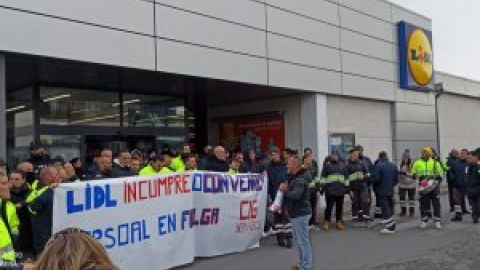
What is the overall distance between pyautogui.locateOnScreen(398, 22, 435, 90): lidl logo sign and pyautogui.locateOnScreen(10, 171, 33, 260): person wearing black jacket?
17.8 metres

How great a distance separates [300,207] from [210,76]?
21.6ft

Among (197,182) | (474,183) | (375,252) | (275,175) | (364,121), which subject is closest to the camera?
(197,182)

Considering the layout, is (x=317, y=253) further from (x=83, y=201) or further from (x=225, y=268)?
(x=83, y=201)

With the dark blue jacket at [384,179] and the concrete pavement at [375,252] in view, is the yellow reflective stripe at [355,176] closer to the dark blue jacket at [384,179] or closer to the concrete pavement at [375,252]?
the dark blue jacket at [384,179]

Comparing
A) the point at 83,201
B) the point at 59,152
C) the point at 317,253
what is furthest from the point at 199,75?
the point at 83,201

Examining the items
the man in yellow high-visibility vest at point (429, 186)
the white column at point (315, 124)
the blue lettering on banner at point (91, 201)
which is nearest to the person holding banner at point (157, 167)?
the blue lettering on banner at point (91, 201)

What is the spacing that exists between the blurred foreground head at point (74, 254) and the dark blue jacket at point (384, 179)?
12.0m

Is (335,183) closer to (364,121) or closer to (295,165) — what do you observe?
(295,165)

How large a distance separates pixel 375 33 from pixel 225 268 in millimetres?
14335

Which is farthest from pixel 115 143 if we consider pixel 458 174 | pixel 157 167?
pixel 458 174

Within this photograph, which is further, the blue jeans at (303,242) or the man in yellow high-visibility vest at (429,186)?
the man in yellow high-visibility vest at (429,186)

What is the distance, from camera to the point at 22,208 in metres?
7.23

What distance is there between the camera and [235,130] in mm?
20812

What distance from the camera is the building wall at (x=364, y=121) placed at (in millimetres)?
19281
